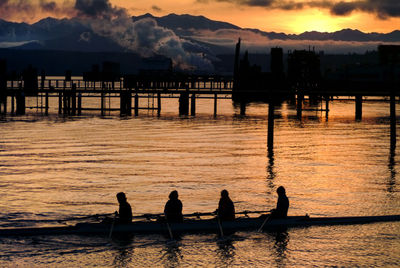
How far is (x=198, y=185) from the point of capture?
43438 millimetres

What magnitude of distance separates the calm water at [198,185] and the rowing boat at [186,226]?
1.80 ft

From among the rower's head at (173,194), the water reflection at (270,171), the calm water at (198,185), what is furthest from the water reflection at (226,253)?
the water reflection at (270,171)

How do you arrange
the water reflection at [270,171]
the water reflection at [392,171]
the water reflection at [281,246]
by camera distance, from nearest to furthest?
the water reflection at [281,246] < the water reflection at [392,171] < the water reflection at [270,171]

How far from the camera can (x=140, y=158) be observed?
5691cm

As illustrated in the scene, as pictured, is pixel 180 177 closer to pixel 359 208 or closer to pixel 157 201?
pixel 157 201

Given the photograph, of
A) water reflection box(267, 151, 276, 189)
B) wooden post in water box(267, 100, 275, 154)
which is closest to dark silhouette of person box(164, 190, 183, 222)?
water reflection box(267, 151, 276, 189)

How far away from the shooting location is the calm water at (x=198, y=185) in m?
27.2

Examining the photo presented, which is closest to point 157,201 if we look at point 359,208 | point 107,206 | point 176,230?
point 107,206

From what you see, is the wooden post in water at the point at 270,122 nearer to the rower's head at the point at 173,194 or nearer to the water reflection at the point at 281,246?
the water reflection at the point at 281,246

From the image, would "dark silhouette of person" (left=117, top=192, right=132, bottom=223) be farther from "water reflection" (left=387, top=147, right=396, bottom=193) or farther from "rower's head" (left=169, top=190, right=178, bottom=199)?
"water reflection" (left=387, top=147, right=396, bottom=193)

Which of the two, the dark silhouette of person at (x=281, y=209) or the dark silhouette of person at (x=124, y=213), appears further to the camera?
the dark silhouette of person at (x=281, y=209)

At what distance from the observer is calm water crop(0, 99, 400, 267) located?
89.3 feet

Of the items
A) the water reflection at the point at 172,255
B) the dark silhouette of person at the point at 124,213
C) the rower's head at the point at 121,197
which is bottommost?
the water reflection at the point at 172,255

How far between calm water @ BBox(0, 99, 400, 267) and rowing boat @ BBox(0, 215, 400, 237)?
547 millimetres
